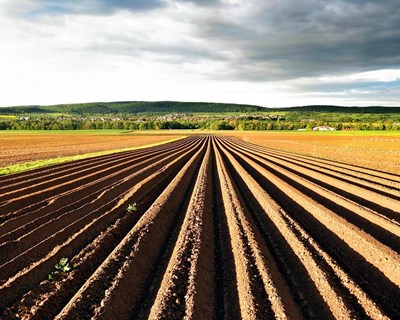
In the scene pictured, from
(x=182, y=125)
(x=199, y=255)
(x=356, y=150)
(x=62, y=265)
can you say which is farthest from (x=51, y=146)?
(x=182, y=125)

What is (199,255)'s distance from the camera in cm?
791

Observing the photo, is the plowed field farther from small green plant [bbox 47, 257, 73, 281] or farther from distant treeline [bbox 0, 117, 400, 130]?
distant treeline [bbox 0, 117, 400, 130]

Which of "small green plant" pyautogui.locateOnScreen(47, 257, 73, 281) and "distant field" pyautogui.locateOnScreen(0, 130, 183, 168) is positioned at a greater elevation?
"small green plant" pyautogui.locateOnScreen(47, 257, 73, 281)

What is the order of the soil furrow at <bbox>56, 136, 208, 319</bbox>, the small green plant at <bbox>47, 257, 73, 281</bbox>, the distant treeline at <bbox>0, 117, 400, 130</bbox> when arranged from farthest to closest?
the distant treeline at <bbox>0, 117, 400, 130</bbox> → the small green plant at <bbox>47, 257, 73, 281</bbox> → the soil furrow at <bbox>56, 136, 208, 319</bbox>

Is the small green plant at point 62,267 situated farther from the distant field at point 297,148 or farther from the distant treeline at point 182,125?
the distant treeline at point 182,125

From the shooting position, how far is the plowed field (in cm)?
591

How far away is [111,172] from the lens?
21.3m

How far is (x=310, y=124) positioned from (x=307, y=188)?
402 feet

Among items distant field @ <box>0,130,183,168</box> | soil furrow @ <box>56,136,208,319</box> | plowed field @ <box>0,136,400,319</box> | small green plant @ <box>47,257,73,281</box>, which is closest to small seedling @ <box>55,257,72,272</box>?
small green plant @ <box>47,257,73,281</box>

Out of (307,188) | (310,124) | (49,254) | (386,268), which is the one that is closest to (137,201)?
(49,254)

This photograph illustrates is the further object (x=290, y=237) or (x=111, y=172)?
(x=111, y=172)

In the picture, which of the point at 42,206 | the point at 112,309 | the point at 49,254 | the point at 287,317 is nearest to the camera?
the point at 287,317

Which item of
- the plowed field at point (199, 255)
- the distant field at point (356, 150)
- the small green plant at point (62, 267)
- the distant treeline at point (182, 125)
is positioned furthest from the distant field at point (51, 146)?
the distant treeline at point (182, 125)

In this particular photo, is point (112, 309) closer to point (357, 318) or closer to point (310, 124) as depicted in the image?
point (357, 318)
